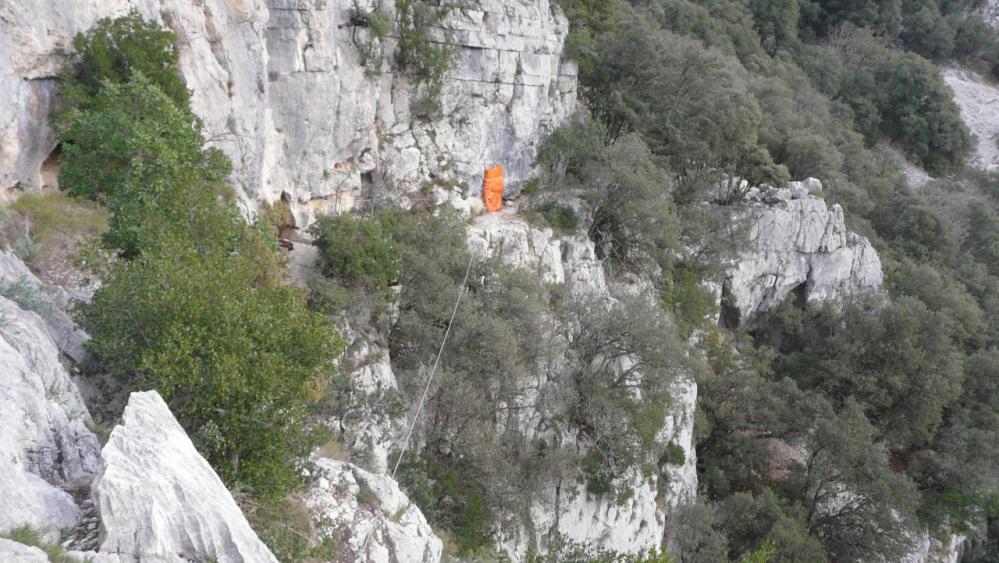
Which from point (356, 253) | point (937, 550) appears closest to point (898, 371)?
point (937, 550)

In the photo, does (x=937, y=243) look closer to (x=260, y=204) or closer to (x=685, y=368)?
(x=685, y=368)

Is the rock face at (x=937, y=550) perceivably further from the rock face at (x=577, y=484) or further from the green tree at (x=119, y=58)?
the green tree at (x=119, y=58)

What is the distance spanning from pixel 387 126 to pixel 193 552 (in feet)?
71.4

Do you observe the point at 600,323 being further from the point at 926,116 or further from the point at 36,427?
the point at 926,116

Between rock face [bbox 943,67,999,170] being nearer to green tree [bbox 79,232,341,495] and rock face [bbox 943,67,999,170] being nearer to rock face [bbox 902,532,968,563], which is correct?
rock face [bbox 902,532,968,563]

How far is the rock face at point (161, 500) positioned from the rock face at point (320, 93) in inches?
375

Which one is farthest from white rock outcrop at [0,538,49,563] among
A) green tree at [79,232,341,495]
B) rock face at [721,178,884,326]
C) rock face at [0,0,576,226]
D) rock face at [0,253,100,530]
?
rock face at [721,178,884,326]

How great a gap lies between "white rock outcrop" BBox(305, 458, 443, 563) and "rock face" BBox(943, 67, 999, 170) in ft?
221

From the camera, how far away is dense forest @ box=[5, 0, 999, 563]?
33.1 feet

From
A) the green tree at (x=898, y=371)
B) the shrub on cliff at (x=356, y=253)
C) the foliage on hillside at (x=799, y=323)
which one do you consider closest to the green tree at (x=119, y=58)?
the shrub on cliff at (x=356, y=253)

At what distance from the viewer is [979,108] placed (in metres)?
66.1

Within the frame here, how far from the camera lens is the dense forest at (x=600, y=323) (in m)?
10.1

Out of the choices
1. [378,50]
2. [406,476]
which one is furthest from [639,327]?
[378,50]

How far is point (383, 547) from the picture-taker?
1101 cm
